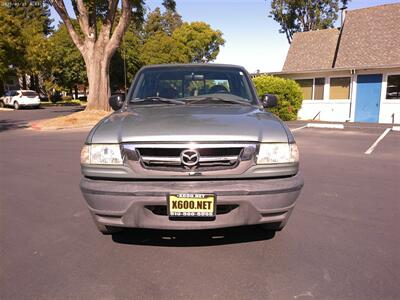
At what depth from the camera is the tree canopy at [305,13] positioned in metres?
37.3

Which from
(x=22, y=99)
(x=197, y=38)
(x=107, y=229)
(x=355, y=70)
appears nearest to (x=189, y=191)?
(x=107, y=229)

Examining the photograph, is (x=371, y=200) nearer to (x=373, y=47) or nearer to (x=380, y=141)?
(x=380, y=141)

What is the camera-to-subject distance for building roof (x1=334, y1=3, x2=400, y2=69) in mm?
18797

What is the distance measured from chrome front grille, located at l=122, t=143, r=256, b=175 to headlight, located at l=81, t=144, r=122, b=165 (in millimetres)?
79

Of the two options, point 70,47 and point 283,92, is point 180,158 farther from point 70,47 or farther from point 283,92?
point 70,47

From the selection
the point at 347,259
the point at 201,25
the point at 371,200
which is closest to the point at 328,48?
the point at 371,200

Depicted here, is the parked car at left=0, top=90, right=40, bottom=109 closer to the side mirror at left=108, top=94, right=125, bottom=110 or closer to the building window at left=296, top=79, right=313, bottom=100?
the building window at left=296, top=79, right=313, bottom=100

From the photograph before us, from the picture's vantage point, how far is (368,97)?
19031 millimetres

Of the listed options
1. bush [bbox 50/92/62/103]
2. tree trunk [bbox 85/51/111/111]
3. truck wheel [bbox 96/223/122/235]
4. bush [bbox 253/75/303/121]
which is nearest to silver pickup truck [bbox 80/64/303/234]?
truck wheel [bbox 96/223/122/235]

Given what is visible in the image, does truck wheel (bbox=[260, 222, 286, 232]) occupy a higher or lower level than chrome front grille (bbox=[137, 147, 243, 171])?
lower

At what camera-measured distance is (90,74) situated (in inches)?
726

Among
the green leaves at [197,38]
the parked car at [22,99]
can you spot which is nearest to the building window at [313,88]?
the parked car at [22,99]

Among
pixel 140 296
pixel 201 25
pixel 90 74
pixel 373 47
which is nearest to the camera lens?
pixel 140 296

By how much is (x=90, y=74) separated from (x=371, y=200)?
16649mm
